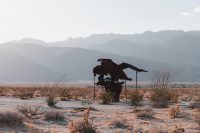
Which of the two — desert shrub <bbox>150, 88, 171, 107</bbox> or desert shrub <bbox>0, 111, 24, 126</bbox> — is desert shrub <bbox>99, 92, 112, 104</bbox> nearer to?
desert shrub <bbox>150, 88, 171, 107</bbox>

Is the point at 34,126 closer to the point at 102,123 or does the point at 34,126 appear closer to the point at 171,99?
the point at 102,123

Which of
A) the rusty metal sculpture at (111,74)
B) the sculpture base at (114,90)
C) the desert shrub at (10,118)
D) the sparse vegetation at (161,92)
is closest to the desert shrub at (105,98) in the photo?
the sculpture base at (114,90)

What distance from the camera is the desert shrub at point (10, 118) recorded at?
14.2m

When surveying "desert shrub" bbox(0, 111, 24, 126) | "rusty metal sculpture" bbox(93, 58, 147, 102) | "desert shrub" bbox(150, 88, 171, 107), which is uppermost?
"rusty metal sculpture" bbox(93, 58, 147, 102)

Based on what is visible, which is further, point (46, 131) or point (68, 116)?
point (68, 116)

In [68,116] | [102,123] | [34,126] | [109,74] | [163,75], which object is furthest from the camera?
[109,74]

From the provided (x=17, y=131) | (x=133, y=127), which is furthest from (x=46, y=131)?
(x=133, y=127)

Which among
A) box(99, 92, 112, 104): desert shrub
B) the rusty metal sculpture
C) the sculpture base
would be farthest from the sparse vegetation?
box(99, 92, 112, 104): desert shrub

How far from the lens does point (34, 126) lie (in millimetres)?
14094

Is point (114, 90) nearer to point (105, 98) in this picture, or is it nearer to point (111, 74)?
point (111, 74)

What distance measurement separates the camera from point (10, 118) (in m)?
14.3

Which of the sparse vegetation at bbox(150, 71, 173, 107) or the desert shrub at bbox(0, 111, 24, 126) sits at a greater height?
the sparse vegetation at bbox(150, 71, 173, 107)

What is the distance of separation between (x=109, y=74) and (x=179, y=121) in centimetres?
1238

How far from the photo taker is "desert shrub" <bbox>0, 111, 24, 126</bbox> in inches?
560
